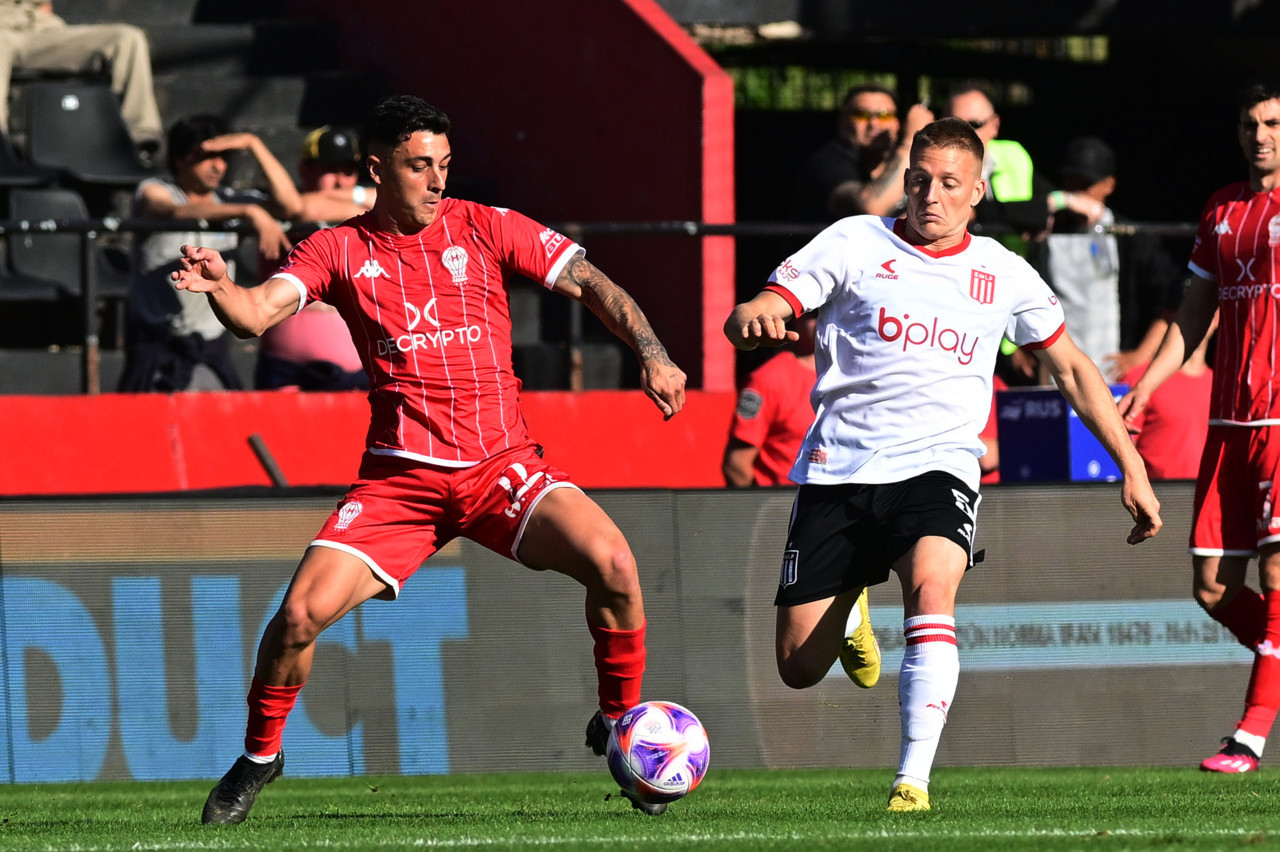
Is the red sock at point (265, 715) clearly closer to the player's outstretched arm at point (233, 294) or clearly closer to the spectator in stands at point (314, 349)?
the player's outstretched arm at point (233, 294)

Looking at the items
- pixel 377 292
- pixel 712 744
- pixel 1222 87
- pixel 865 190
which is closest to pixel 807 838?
pixel 377 292

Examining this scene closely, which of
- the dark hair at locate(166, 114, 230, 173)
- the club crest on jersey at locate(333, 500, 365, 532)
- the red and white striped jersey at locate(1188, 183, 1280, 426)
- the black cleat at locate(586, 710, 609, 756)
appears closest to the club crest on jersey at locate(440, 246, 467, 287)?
the club crest on jersey at locate(333, 500, 365, 532)

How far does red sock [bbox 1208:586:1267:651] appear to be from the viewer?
8.36 meters

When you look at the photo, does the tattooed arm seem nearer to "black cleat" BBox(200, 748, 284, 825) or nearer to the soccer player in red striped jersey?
"black cleat" BBox(200, 748, 284, 825)

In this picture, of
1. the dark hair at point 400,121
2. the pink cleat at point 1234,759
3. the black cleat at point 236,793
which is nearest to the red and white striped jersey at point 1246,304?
the pink cleat at point 1234,759

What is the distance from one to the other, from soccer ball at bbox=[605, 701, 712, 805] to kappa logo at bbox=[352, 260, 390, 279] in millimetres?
1738

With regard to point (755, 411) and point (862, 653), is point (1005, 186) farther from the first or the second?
point (862, 653)

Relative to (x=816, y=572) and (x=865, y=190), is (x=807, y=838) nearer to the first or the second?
(x=816, y=572)

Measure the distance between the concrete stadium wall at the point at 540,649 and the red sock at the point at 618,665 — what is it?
216 centimetres

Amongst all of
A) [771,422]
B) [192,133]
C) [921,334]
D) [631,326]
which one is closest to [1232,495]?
[921,334]

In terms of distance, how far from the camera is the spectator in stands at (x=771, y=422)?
9.86m

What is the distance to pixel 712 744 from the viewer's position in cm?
907

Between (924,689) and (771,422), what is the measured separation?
3896 millimetres

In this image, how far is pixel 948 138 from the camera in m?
6.43
